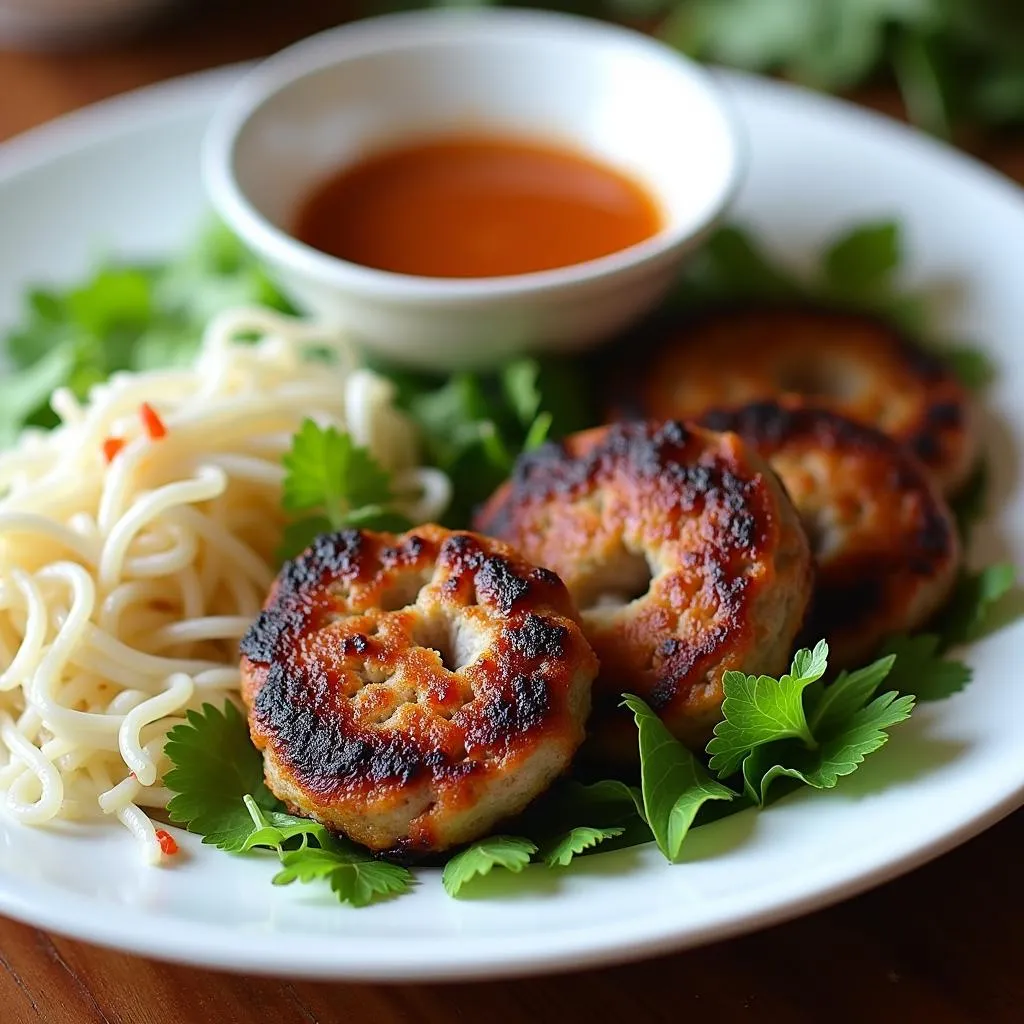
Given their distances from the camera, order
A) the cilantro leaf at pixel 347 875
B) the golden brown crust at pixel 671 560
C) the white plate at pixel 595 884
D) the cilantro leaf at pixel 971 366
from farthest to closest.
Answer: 1. the cilantro leaf at pixel 971 366
2. the golden brown crust at pixel 671 560
3. the cilantro leaf at pixel 347 875
4. the white plate at pixel 595 884

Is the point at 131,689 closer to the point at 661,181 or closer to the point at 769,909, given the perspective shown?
the point at 769,909

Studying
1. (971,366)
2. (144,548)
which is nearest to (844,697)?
(971,366)

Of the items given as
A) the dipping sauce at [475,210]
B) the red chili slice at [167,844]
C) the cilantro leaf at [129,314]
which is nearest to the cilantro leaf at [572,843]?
the red chili slice at [167,844]

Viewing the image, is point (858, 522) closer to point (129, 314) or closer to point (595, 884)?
point (595, 884)

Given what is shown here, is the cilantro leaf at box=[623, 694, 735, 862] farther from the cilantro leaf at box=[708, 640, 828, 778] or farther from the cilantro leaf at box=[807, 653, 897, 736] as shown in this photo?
the cilantro leaf at box=[807, 653, 897, 736]

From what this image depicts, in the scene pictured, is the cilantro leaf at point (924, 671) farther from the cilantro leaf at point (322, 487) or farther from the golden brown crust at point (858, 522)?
the cilantro leaf at point (322, 487)
